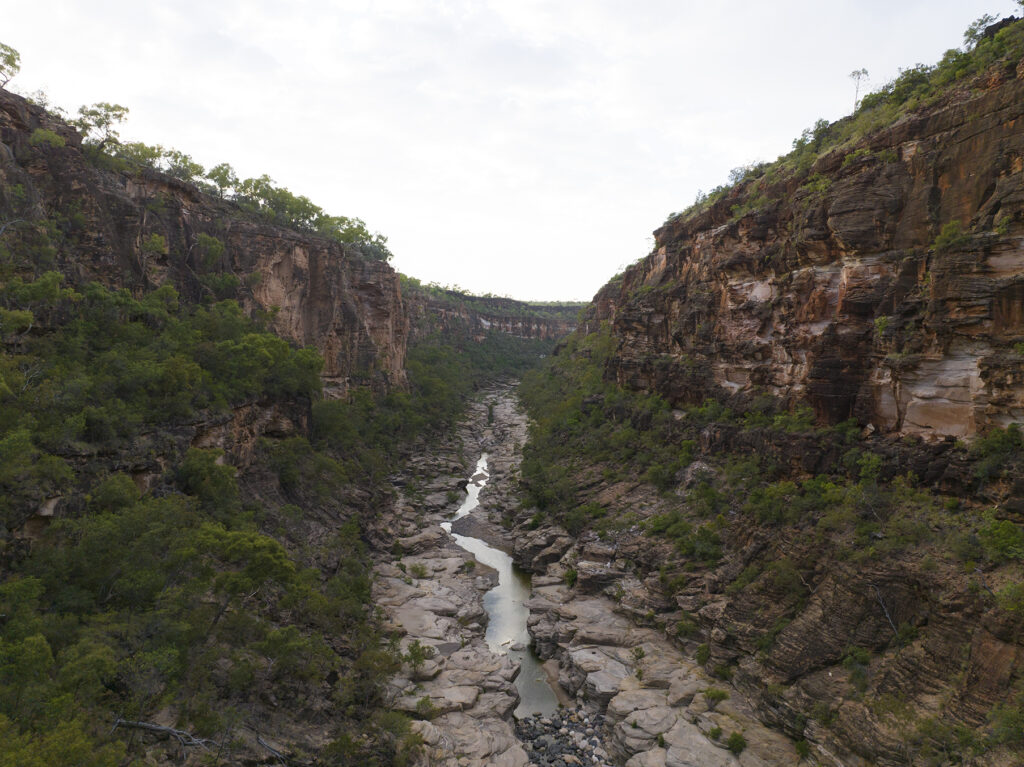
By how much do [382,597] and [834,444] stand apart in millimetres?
24905

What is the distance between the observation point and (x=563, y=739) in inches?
813

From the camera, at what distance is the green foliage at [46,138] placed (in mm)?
25750

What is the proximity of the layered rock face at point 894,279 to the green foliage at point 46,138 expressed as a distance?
38.7 metres

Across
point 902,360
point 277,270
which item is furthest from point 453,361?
point 902,360

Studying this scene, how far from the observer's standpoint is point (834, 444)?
2425 cm

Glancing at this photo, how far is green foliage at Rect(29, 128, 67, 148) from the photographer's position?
84.5 ft

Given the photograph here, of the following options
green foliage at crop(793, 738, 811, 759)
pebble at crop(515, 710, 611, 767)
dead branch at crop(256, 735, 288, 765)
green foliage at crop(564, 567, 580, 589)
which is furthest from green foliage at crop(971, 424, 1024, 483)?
dead branch at crop(256, 735, 288, 765)

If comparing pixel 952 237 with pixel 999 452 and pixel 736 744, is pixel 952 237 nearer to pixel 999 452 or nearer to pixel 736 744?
pixel 999 452

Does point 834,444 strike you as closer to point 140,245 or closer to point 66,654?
point 66,654

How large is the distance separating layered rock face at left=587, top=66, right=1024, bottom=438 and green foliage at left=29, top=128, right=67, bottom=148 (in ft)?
127

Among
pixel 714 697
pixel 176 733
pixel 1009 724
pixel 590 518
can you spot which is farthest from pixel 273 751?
pixel 590 518

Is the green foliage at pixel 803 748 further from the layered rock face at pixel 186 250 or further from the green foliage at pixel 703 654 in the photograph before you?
the layered rock face at pixel 186 250

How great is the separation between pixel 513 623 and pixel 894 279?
2594cm

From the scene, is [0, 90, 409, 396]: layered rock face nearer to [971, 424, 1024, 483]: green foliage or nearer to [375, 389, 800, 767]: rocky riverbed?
[375, 389, 800, 767]: rocky riverbed
